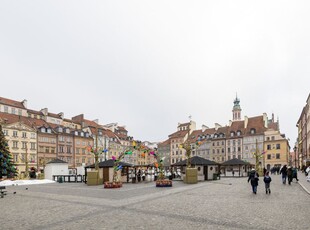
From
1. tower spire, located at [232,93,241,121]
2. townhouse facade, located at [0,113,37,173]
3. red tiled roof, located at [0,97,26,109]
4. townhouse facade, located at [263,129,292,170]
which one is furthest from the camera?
tower spire, located at [232,93,241,121]

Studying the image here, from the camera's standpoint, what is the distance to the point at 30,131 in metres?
55.8

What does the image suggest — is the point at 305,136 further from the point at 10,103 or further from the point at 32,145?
the point at 10,103

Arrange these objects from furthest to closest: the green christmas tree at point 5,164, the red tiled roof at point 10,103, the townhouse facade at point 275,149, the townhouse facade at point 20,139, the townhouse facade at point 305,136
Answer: the townhouse facade at point 275,149
the red tiled roof at point 10,103
the townhouse facade at point 20,139
the townhouse facade at point 305,136
the green christmas tree at point 5,164

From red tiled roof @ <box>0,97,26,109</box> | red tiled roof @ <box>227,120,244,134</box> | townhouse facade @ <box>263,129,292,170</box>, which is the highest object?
red tiled roof @ <box>0,97,26,109</box>

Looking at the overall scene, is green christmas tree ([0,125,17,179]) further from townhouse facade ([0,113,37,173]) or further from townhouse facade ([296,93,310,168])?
townhouse facade ([296,93,310,168])

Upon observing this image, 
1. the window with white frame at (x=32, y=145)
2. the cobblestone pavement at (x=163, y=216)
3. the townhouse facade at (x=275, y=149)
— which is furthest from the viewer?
the townhouse facade at (x=275, y=149)

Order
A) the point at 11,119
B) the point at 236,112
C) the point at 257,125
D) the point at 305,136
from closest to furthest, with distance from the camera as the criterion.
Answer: the point at 11,119 < the point at 305,136 < the point at 257,125 < the point at 236,112

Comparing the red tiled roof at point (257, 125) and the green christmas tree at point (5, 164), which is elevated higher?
the red tiled roof at point (257, 125)

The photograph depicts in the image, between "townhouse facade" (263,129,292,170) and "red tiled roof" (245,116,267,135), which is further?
"red tiled roof" (245,116,267,135)

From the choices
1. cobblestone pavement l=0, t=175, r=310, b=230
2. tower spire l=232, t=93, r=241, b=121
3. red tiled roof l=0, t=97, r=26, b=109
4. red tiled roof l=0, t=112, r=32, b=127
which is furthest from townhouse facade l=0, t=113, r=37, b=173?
tower spire l=232, t=93, r=241, b=121

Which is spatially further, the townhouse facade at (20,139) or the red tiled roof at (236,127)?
the red tiled roof at (236,127)

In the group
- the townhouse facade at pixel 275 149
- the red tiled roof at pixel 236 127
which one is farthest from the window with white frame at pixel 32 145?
the townhouse facade at pixel 275 149

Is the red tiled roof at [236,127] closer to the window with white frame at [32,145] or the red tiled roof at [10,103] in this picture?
the window with white frame at [32,145]

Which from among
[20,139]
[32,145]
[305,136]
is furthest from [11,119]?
[305,136]
